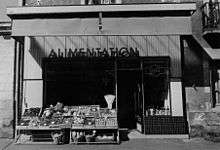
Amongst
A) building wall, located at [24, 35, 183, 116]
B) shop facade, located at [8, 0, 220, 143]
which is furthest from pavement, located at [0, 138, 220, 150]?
building wall, located at [24, 35, 183, 116]

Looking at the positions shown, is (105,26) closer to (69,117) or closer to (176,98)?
(69,117)

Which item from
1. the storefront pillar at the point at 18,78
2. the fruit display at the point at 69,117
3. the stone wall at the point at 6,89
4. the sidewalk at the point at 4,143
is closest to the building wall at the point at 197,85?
the fruit display at the point at 69,117

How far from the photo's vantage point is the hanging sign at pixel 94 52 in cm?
1209

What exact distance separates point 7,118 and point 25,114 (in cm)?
130

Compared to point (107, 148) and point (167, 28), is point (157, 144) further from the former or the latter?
point (167, 28)

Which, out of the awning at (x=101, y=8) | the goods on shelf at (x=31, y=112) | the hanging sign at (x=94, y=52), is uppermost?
the awning at (x=101, y=8)

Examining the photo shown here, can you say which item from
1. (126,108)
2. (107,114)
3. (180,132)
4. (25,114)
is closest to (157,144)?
(180,132)

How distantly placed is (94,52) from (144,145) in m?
4.00

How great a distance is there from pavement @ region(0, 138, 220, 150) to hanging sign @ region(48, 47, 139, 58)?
3.30m

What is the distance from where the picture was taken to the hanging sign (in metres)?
12.1

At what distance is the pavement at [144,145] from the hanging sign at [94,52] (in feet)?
10.8

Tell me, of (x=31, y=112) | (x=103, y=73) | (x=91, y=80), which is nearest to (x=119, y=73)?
(x=103, y=73)

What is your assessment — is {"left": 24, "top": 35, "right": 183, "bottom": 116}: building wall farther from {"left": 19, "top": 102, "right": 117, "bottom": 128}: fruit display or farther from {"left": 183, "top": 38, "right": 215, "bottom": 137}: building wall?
{"left": 19, "top": 102, "right": 117, "bottom": 128}: fruit display

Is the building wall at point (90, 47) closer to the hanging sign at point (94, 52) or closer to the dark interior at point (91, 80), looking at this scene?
the hanging sign at point (94, 52)
